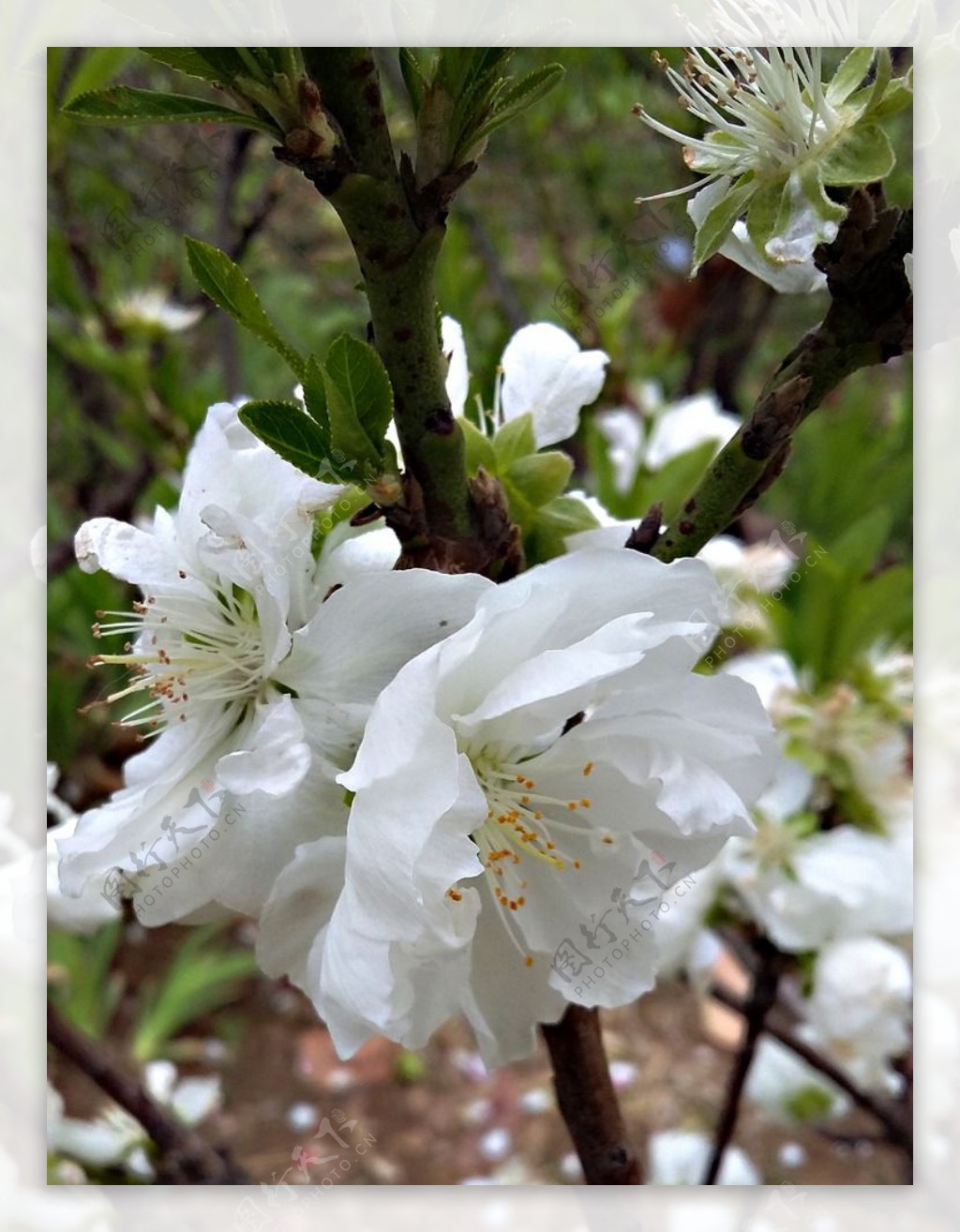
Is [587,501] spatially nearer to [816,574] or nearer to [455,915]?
[455,915]

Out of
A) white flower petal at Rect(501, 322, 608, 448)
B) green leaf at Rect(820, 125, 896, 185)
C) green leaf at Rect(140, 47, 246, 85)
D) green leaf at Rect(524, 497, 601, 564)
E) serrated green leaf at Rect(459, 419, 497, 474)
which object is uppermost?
green leaf at Rect(140, 47, 246, 85)

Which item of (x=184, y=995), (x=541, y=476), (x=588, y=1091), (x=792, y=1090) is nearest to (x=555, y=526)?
(x=541, y=476)

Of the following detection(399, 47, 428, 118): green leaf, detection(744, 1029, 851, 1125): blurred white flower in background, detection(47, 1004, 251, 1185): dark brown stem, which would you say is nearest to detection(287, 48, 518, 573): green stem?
detection(399, 47, 428, 118): green leaf

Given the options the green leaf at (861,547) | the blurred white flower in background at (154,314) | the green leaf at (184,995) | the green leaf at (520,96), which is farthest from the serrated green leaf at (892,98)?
the green leaf at (184,995)

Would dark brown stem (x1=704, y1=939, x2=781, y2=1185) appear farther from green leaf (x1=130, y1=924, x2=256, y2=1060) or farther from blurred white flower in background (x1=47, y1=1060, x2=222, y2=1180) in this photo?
green leaf (x1=130, y1=924, x2=256, y2=1060)

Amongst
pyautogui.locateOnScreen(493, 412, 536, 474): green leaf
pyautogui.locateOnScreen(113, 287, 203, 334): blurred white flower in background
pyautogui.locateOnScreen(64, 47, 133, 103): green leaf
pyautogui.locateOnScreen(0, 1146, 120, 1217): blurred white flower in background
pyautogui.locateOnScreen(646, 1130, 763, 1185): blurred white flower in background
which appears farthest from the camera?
pyautogui.locateOnScreen(113, 287, 203, 334): blurred white flower in background

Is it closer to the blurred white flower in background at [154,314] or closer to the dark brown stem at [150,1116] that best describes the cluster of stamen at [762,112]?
the dark brown stem at [150,1116]

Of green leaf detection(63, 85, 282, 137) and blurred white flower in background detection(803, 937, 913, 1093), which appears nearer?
green leaf detection(63, 85, 282, 137)
